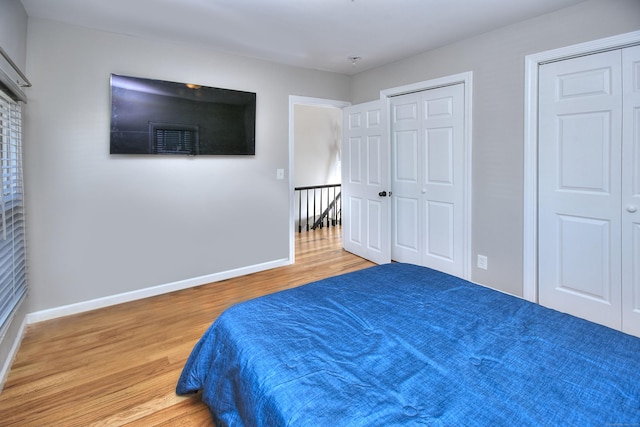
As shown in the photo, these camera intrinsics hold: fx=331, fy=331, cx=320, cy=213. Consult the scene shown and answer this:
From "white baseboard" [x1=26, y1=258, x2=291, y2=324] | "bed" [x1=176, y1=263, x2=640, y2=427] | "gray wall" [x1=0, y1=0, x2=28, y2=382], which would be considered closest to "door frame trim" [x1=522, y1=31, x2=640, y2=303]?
"bed" [x1=176, y1=263, x2=640, y2=427]

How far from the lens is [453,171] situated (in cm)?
329

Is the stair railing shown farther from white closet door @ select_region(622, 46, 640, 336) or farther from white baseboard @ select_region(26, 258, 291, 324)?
white closet door @ select_region(622, 46, 640, 336)

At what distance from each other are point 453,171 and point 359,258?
1.65 meters

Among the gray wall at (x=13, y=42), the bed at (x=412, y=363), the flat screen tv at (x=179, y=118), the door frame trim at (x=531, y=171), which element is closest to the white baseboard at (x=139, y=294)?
the gray wall at (x=13, y=42)

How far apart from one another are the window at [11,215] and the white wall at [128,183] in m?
0.16

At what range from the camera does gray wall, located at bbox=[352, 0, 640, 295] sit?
257 cm

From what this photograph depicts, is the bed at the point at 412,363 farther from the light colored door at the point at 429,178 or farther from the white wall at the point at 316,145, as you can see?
the white wall at the point at 316,145

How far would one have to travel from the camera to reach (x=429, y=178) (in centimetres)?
354

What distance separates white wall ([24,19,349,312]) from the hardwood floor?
355mm

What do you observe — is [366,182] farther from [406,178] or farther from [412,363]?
[412,363]

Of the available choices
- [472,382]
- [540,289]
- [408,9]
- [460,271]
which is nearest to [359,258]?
[460,271]

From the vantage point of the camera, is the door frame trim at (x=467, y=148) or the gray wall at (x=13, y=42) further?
the door frame trim at (x=467, y=148)

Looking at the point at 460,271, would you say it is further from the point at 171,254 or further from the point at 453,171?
the point at 171,254

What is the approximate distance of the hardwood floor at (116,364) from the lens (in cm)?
166
